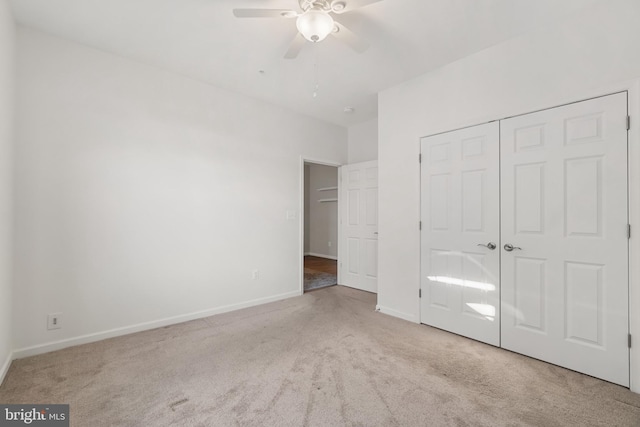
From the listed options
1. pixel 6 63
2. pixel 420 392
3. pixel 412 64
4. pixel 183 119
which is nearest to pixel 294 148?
pixel 183 119

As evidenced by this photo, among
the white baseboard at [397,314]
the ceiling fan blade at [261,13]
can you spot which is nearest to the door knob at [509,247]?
the white baseboard at [397,314]

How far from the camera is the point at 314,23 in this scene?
6.27 feet

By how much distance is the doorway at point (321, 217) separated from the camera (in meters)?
7.45

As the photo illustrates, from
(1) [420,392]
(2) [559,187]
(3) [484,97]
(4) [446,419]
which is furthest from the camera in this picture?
(3) [484,97]

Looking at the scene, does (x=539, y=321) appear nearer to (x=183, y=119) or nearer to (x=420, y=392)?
(x=420, y=392)

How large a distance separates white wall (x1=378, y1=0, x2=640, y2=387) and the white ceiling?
14 cm

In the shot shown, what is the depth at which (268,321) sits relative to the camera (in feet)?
Result: 10.5

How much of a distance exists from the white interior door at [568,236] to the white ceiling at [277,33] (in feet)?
2.82

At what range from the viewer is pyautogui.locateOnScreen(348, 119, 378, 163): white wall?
14.9ft

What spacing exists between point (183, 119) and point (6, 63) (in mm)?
1360

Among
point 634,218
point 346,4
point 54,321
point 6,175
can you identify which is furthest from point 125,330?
point 634,218

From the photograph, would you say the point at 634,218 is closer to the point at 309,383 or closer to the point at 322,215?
the point at 309,383

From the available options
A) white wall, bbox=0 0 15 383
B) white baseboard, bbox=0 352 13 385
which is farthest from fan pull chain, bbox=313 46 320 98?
white baseboard, bbox=0 352 13 385

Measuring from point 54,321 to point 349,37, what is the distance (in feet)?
11.4
